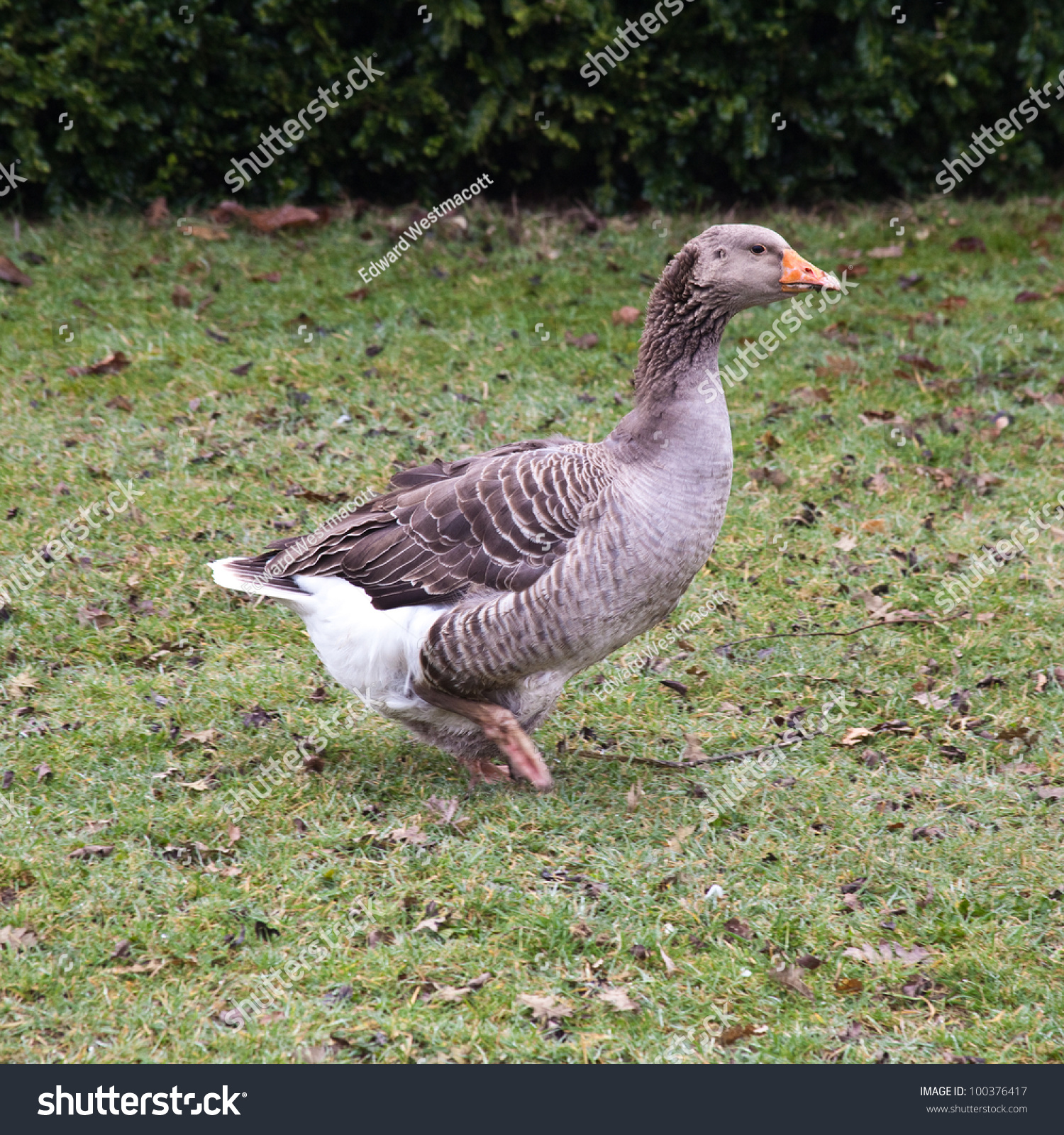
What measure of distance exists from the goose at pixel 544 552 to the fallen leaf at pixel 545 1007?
3.15 ft

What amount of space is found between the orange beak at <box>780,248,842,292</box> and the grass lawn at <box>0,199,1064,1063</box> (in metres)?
1.89

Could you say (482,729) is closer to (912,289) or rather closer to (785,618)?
(785,618)

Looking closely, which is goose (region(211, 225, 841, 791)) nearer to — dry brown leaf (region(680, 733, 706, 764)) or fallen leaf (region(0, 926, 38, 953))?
dry brown leaf (region(680, 733, 706, 764))

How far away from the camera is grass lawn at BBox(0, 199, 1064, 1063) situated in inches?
153

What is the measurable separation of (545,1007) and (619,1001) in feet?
0.75

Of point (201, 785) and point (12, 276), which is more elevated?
point (12, 276)

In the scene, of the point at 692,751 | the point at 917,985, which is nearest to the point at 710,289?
the point at 692,751

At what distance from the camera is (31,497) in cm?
687

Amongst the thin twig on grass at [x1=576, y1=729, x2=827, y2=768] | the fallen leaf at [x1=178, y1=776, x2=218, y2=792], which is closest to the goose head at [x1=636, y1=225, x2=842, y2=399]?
the thin twig on grass at [x1=576, y1=729, x2=827, y2=768]

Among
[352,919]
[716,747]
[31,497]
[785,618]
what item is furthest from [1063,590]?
[31,497]

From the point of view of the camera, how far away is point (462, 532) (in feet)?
15.2

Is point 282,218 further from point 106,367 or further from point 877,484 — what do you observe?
point 877,484

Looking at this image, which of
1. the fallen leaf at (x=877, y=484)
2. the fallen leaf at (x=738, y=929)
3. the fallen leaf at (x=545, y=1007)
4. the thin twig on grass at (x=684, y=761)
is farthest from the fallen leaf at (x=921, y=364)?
the fallen leaf at (x=545, y=1007)

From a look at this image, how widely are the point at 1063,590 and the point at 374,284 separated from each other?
18.2 feet
